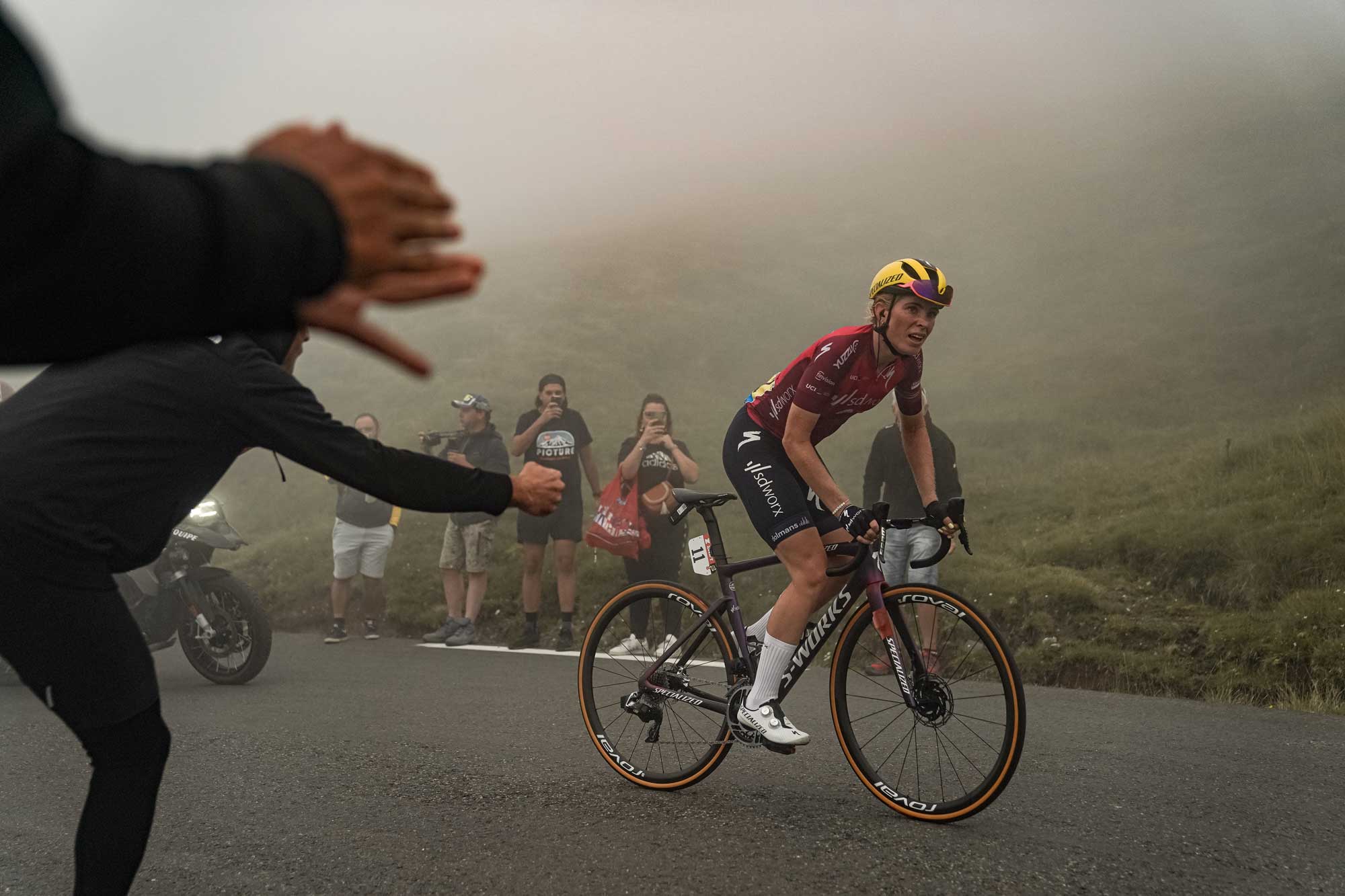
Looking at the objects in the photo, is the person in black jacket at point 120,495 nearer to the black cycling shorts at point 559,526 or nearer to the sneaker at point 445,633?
the black cycling shorts at point 559,526

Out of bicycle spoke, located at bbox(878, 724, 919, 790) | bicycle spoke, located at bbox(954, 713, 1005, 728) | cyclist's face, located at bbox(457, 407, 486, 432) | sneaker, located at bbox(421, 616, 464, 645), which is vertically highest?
cyclist's face, located at bbox(457, 407, 486, 432)

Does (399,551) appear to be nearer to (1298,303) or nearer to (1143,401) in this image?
(1143,401)

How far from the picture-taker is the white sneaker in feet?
17.8

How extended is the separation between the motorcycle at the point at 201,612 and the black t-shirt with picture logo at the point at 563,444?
3011mm

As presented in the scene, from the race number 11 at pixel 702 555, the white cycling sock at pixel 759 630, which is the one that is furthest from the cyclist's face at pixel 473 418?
the white cycling sock at pixel 759 630

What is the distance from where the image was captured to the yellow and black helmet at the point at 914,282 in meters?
4.80

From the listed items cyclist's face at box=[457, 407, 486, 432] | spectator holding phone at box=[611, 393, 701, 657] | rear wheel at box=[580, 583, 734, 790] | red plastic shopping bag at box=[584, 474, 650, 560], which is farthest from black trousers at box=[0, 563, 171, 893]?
cyclist's face at box=[457, 407, 486, 432]

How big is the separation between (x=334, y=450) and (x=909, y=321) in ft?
9.02

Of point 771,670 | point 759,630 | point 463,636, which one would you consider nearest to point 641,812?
point 771,670

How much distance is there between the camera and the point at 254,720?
21.9 ft

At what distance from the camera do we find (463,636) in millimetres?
10797

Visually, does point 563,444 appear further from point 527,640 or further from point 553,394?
point 527,640

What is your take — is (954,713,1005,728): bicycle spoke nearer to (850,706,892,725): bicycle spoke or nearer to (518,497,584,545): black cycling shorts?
(850,706,892,725): bicycle spoke

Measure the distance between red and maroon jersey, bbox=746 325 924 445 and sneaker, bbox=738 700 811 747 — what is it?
1175 millimetres
